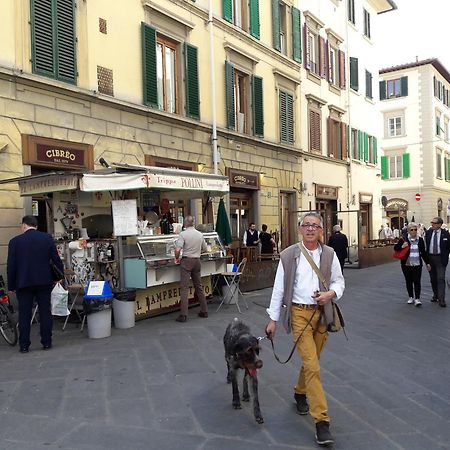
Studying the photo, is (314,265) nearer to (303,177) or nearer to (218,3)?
(218,3)

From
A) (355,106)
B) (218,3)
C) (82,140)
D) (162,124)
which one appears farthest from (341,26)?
(82,140)

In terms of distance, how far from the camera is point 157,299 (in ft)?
29.3

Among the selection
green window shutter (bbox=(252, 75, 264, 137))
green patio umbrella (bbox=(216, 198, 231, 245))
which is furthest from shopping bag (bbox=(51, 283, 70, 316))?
green window shutter (bbox=(252, 75, 264, 137))

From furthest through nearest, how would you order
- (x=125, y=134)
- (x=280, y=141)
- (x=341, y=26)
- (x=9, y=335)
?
(x=341, y=26) < (x=280, y=141) < (x=125, y=134) < (x=9, y=335)

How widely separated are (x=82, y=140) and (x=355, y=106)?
17349 millimetres

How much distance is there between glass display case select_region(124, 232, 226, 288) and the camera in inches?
320

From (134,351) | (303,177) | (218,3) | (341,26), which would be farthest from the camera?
(341,26)

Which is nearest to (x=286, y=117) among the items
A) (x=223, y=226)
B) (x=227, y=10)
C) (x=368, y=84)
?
(x=227, y=10)

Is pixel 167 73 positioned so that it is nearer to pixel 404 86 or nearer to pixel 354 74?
pixel 354 74

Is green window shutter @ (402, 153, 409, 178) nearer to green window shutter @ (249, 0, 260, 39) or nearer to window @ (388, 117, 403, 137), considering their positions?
window @ (388, 117, 403, 137)

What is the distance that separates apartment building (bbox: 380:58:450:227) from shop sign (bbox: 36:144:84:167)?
3295 centimetres

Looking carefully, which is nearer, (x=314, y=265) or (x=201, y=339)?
(x=314, y=265)

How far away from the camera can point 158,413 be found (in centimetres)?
435

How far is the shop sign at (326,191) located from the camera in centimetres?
2117
